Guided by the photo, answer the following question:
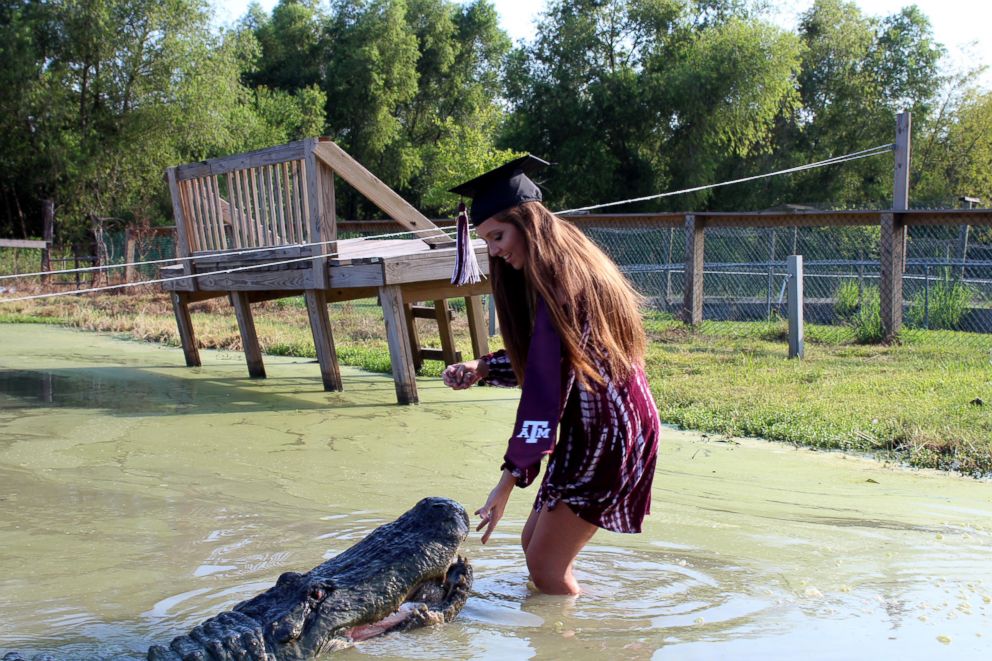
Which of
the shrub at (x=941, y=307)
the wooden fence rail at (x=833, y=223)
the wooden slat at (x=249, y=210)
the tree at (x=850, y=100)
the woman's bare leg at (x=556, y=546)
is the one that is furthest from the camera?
the tree at (x=850, y=100)

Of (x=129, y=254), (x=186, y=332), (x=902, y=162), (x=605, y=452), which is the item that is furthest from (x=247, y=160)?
(x=129, y=254)

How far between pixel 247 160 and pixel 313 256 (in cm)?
111

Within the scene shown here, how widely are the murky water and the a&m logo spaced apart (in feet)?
2.19

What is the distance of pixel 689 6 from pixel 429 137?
427 inches

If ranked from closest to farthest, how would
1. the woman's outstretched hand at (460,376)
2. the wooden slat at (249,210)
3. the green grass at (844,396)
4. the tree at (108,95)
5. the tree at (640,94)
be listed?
the woman's outstretched hand at (460,376), the green grass at (844,396), the wooden slat at (249,210), the tree at (108,95), the tree at (640,94)

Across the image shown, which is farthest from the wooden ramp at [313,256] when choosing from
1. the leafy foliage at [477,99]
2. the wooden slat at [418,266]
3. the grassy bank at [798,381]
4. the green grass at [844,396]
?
the leafy foliage at [477,99]

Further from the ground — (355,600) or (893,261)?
(893,261)

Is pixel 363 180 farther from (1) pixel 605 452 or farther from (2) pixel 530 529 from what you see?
(1) pixel 605 452

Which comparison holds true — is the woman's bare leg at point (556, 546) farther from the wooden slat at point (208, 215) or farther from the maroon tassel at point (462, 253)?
the wooden slat at point (208, 215)

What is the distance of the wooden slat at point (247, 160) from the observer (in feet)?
23.6

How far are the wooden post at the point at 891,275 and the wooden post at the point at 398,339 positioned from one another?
17.6ft

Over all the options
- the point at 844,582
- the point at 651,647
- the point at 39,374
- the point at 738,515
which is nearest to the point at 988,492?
the point at 738,515

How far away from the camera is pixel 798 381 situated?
23.4 ft

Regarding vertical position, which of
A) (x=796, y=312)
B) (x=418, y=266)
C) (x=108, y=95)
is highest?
(x=108, y=95)
